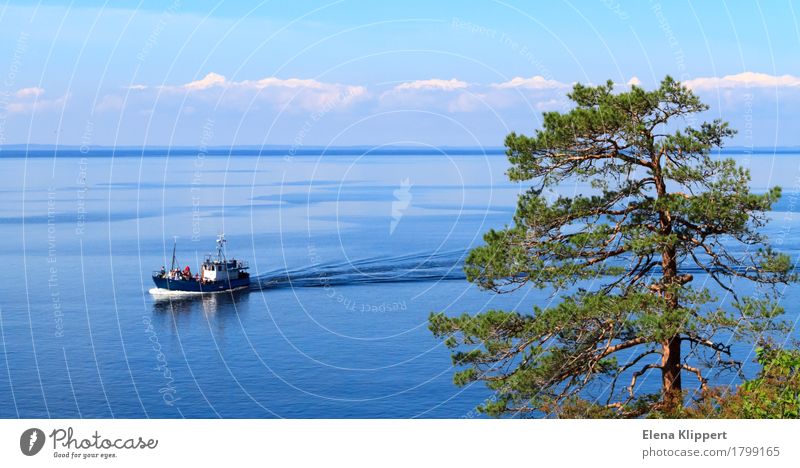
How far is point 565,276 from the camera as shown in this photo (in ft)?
79.4

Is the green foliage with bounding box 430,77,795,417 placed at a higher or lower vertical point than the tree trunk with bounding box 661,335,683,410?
higher

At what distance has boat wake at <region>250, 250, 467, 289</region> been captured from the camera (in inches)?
3467

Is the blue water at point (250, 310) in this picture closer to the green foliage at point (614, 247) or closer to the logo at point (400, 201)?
the logo at point (400, 201)

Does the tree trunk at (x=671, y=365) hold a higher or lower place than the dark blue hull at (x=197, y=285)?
lower

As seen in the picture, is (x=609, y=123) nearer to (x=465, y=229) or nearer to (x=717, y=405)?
(x=717, y=405)

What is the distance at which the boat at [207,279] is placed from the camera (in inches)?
3438

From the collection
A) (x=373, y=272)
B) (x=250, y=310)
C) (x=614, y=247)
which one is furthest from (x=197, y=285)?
(x=614, y=247)

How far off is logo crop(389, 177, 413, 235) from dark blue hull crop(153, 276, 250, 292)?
27.6 meters
